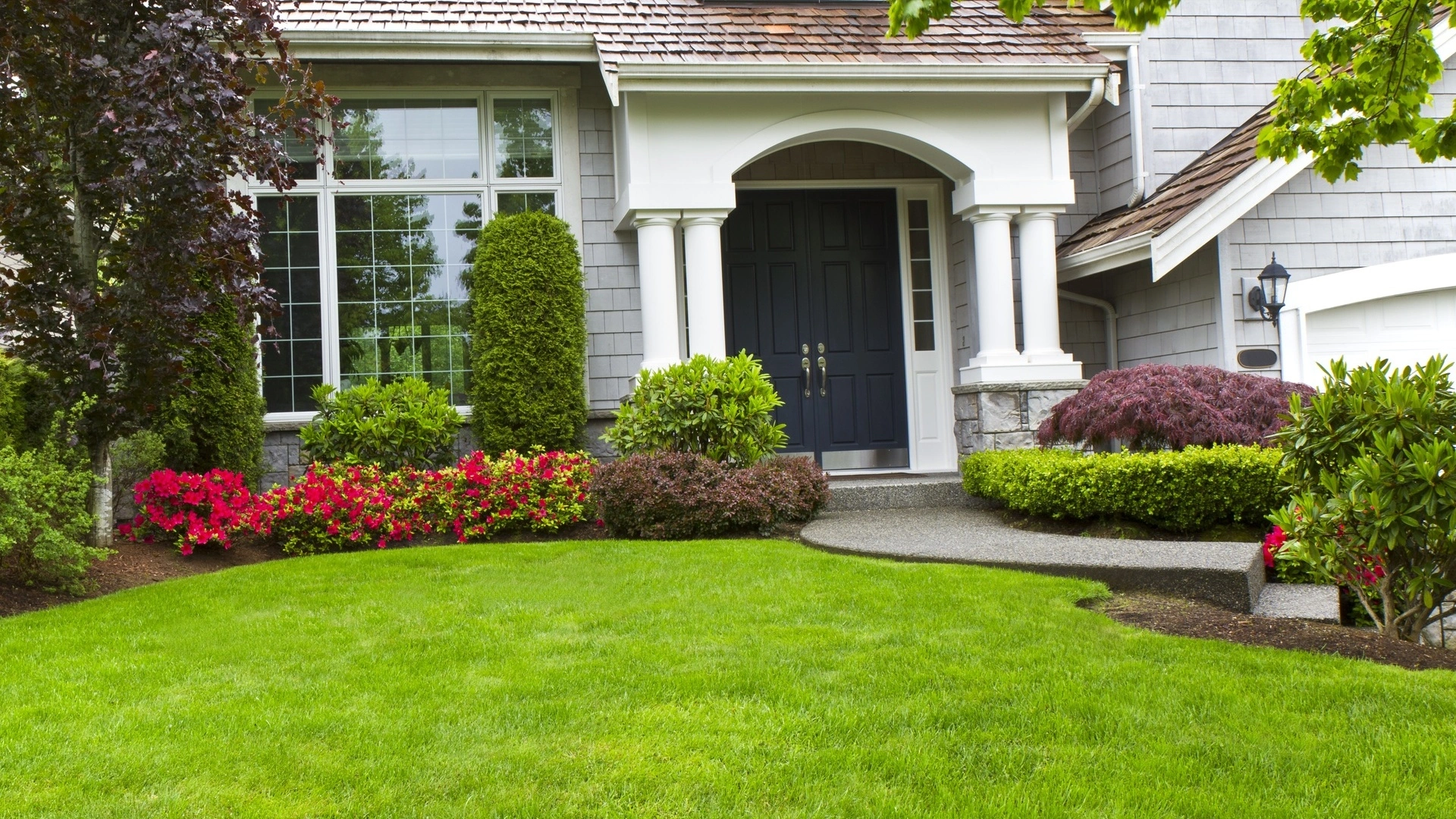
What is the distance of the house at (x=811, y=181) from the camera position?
900 centimetres

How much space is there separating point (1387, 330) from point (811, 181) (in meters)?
4.72

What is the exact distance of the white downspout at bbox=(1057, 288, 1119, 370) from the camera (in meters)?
10.4

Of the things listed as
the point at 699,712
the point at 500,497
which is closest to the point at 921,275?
the point at 500,497

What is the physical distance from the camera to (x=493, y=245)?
29.4 ft

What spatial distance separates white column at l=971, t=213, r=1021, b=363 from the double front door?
126cm

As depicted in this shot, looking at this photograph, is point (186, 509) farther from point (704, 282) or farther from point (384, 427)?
point (704, 282)

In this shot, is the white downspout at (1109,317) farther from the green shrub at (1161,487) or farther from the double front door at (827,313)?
the green shrub at (1161,487)

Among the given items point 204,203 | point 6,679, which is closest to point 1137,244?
point 204,203

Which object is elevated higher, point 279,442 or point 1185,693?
point 279,442

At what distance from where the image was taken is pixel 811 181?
34.3 feet

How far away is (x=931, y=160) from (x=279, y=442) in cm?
559

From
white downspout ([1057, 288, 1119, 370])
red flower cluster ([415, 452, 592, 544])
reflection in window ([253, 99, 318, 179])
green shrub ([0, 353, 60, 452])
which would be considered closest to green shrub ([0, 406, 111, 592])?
green shrub ([0, 353, 60, 452])

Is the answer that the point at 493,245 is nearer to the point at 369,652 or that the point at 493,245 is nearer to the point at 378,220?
the point at 378,220

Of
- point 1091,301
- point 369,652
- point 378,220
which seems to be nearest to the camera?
point 369,652
